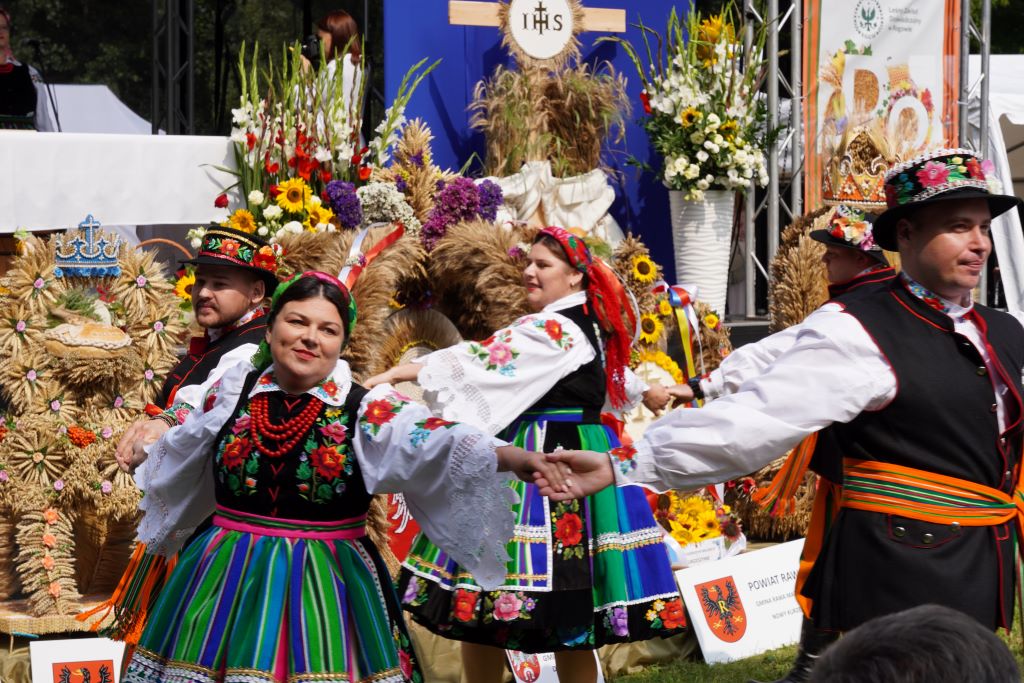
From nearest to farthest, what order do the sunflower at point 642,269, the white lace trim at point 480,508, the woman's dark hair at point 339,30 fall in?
the white lace trim at point 480,508 → the sunflower at point 642,269 → the woman's dark hair at point 339,30

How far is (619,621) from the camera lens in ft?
13.7

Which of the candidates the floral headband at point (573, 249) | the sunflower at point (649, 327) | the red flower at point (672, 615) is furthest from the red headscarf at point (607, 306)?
the sunflower at point (649, 327)

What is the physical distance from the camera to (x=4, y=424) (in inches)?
178

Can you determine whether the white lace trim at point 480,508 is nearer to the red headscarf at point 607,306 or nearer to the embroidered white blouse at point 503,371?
the embroidered white blouse at point 503,371

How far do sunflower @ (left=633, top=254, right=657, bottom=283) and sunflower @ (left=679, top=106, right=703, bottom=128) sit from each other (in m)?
1.19

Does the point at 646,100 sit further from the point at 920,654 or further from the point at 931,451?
the point at 920,654

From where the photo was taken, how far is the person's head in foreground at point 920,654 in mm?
1429

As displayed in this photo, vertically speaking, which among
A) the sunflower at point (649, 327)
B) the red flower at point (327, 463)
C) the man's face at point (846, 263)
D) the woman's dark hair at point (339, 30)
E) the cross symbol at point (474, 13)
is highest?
the cross symbol at point (474, 13)

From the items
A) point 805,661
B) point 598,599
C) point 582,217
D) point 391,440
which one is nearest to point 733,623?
point 598,599

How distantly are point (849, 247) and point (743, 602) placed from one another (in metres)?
1.41

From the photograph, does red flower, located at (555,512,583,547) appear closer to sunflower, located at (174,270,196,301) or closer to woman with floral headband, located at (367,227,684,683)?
woman with floral headband, located at (367,227,684,683)

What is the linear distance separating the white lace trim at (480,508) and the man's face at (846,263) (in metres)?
2.23

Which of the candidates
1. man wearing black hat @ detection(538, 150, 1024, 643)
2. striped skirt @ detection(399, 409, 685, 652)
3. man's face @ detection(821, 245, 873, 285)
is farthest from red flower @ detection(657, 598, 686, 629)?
man's face @ detection(821, 245, 873, 285)

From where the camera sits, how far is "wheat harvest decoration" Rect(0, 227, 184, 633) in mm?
4496
